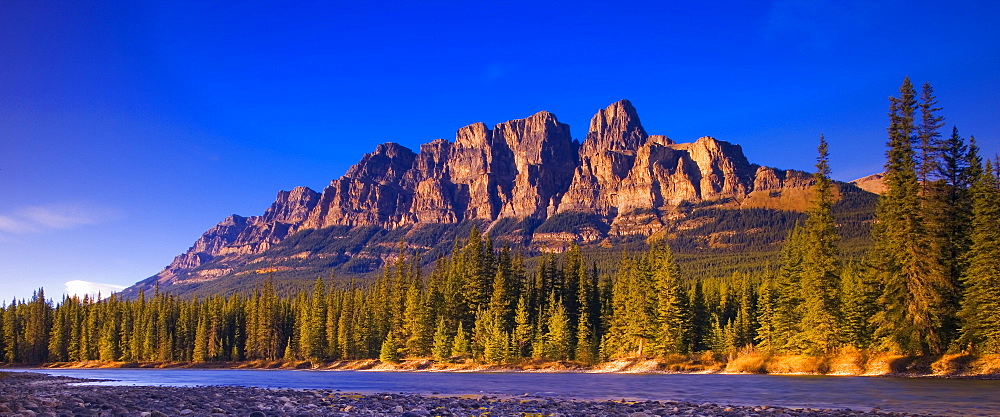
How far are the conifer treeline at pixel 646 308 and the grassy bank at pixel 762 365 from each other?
1429 millimetres

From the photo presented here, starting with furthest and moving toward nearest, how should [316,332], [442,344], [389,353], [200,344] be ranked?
[200,344] < [316,332] < [389,353] < [442,344]

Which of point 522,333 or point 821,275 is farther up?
point 821,275

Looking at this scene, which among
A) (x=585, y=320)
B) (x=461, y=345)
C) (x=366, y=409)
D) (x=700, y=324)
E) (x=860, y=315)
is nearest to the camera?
(x=366, y=409)

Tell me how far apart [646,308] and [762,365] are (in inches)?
719

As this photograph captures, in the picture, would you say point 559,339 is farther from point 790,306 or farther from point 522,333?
point 790,306

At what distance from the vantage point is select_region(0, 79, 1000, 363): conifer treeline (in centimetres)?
4784

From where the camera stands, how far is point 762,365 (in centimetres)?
5778

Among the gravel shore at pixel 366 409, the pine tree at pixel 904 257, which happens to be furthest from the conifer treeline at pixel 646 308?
the gravel shore at pixel 366 409

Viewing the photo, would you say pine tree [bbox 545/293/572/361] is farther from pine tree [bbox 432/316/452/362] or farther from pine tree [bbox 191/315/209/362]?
pine tree [bbox 191/315/209/362]

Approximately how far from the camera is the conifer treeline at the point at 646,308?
47844mm

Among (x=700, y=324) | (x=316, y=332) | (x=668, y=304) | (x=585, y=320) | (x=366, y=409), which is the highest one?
(x=668, y=304)

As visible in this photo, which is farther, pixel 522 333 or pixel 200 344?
pixel 200 344

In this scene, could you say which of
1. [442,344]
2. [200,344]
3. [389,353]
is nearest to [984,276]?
[442,344]

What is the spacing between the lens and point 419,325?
92.5 meters
